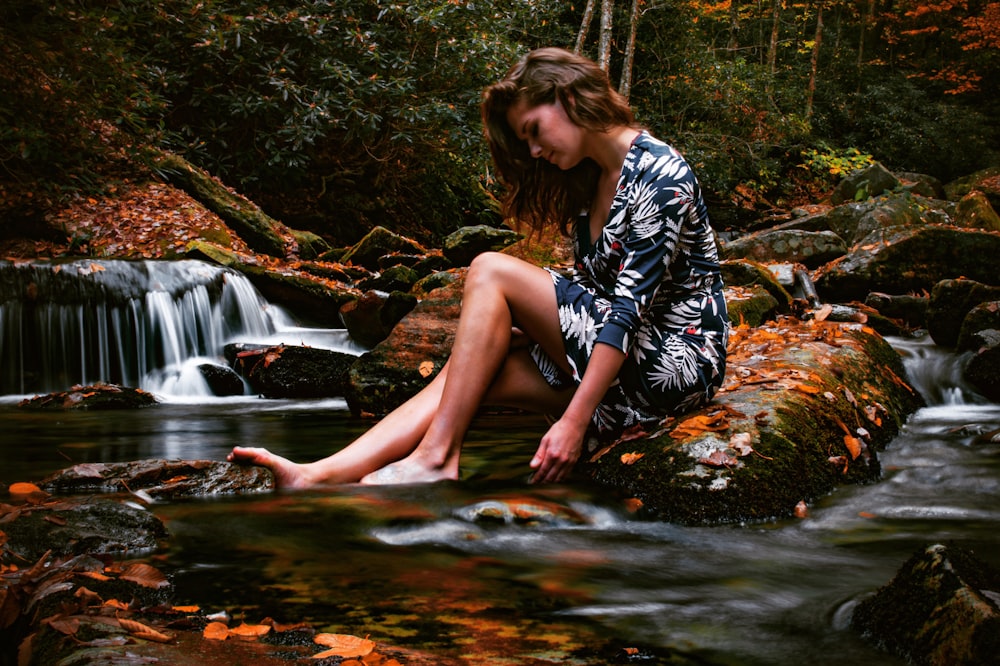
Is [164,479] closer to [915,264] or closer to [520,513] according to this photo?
[520,513]

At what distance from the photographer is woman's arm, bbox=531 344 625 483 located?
293 centimetres

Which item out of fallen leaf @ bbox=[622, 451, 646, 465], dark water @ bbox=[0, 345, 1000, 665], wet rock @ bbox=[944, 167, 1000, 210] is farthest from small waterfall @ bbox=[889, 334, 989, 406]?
wet rock @ bbox=[944, 167, 1000, 210]

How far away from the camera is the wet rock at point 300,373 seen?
702cm

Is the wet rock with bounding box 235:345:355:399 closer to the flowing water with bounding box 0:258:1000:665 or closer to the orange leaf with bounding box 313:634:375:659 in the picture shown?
the flowing water with bounding box 0:258:1000:665

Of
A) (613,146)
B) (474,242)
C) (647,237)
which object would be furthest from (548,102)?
(474,242)

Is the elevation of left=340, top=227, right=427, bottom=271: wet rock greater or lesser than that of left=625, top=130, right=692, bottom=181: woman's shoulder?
greater

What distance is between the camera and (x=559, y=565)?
2.50 meters

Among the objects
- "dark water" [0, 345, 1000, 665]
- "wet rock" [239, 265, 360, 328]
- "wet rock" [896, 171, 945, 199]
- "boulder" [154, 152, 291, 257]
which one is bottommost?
"dark water" [0, 345, 1000, 665]

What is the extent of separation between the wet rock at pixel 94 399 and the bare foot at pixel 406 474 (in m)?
4.08

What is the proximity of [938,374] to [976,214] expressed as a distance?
758 cm

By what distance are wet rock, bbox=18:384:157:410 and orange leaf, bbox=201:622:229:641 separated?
5162 mm

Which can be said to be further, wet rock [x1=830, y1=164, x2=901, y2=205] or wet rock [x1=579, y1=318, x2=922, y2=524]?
wet rock [x1=830, y1=164, x2=901, y2=205]

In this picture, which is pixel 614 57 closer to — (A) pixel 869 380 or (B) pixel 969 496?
(A) pixel 869 380

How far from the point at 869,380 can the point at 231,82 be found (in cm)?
1083
